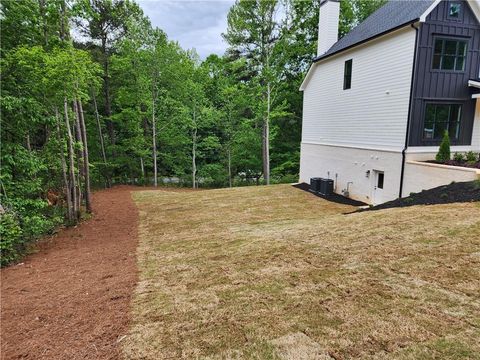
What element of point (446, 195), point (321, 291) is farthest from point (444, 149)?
point (321, 291)

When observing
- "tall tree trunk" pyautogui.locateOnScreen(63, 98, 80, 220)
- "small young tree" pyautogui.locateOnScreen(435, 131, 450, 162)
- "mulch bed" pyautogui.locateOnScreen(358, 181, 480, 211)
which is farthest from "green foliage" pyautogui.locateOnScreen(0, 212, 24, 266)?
"small young tree" pyautogui.locateOnScreen(435, 131, 450, 162)

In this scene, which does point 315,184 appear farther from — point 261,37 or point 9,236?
point 261,37

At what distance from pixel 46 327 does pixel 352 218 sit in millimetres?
6457

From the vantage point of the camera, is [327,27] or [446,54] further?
[327,27]

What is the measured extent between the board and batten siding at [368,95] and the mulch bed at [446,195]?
2.23 meters

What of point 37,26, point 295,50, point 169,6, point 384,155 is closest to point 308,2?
point 295,50

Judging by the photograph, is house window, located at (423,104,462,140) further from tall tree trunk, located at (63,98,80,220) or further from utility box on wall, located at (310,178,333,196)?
tall tree trunk, located at (63,98,80,220)

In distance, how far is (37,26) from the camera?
29.1ft

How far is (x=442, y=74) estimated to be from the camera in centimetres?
1028

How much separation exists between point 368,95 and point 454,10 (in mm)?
3556

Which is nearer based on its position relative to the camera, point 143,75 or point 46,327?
point 46,327

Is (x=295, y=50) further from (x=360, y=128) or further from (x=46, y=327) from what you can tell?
(x=46, y=327)

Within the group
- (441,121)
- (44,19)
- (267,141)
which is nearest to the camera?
(44,19)

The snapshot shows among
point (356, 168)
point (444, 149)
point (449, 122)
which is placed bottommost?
point (356, 168)
